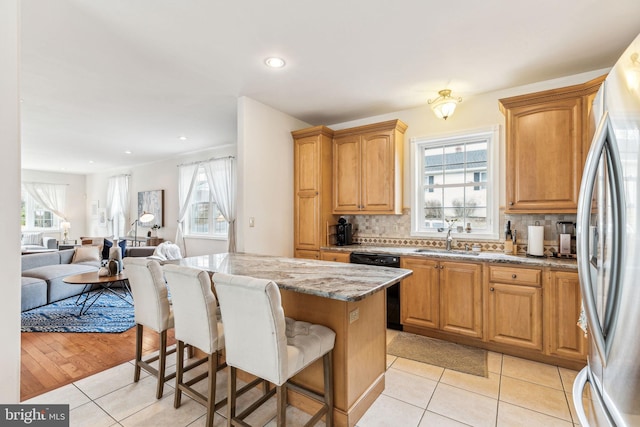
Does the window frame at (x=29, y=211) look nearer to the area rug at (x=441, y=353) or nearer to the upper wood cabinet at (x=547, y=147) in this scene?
the area rug at (x=441, y=353)

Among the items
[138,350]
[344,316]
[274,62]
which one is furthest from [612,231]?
[138,350]

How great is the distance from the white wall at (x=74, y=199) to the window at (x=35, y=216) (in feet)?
0.99

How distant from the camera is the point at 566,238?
9.12ft

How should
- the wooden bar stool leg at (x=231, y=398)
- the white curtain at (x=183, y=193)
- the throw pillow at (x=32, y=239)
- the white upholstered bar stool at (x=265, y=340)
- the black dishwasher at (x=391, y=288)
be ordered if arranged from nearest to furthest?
the white upholstered bar stool at (x=265, y=340)
the wooden bar stool leg at (x=231, y=398)
the black dishwasher at (x=391, y=288)
the white curtain at (x=183, y=193)
the throw pillow at (x=32, y=239)

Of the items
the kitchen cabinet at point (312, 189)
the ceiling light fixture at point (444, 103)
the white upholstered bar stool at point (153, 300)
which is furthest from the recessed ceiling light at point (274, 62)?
the white upholstered bar stool at point (153, 300)

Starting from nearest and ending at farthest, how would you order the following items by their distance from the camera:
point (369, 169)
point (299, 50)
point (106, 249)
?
point (299, 50)
point (369, 169)
point (106, 249)

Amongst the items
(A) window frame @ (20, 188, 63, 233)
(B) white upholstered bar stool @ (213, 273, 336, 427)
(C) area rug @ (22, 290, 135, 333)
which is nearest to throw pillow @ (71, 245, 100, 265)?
(C) area rug @ (22, 290, 135, 333)

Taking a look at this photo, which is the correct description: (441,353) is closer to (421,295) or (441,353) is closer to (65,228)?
(421,295)

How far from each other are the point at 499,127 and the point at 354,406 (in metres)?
3.15

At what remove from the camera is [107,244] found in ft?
18.7

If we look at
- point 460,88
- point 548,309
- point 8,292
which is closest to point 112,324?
point 8,292

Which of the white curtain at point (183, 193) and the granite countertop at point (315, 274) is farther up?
the white curtain at point (183, 193)

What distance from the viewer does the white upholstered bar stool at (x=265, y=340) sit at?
146cm

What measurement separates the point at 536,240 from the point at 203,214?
19.2 feet
